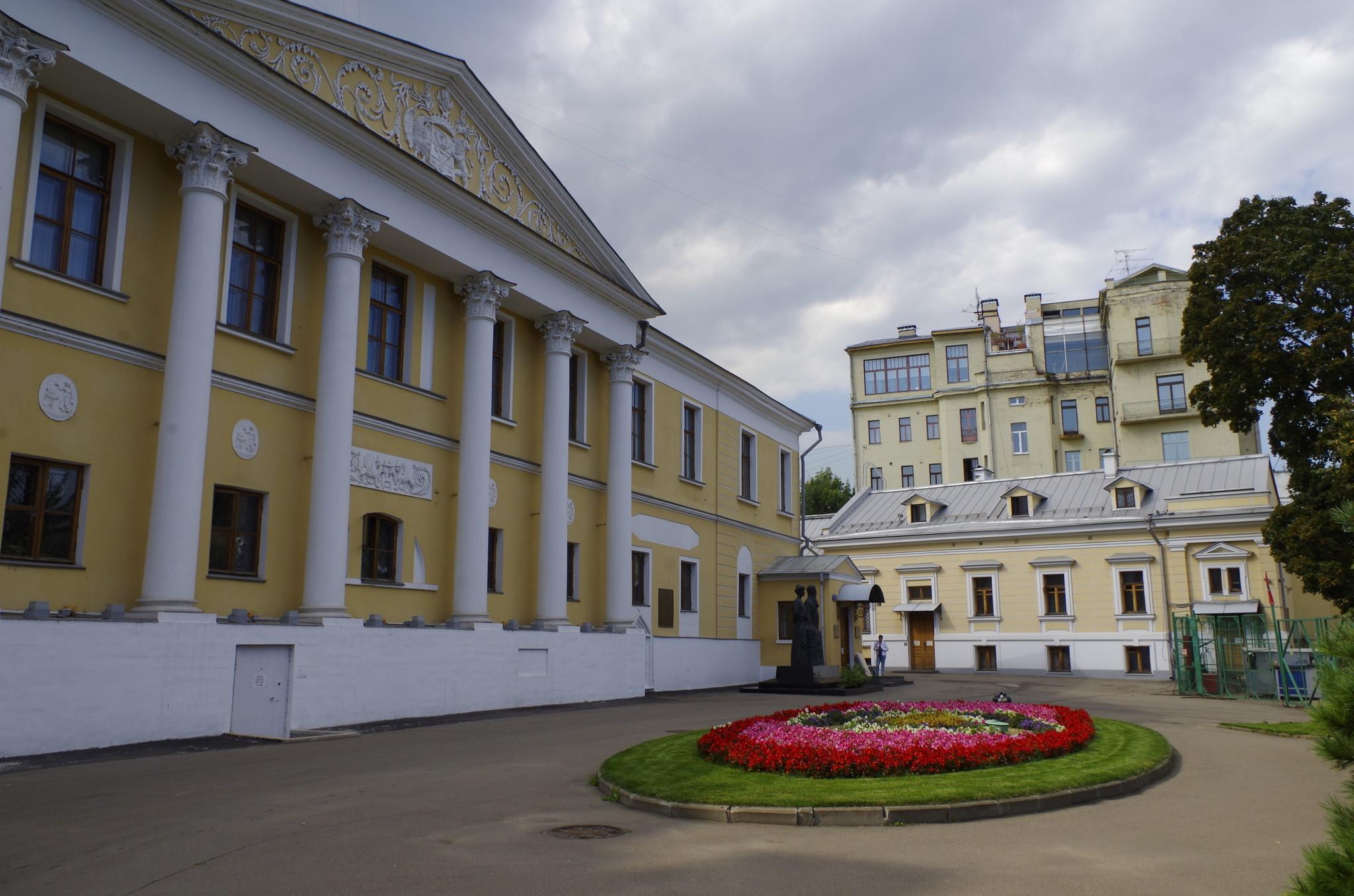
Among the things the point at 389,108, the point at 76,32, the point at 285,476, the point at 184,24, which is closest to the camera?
the point at 76,32

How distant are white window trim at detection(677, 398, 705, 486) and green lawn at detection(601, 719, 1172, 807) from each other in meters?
17.5

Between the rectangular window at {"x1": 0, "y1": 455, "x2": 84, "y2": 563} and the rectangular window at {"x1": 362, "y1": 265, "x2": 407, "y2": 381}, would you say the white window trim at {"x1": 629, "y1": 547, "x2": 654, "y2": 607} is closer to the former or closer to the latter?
the rectangular window at {"x1": 362, "y1": 265, "x2": 407, "y2": 381}

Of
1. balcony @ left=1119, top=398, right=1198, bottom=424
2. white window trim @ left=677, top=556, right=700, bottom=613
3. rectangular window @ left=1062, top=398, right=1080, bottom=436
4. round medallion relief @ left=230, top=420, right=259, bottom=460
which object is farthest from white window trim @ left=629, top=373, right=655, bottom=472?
rectangular window @ left=1062, top=398, right=1080, bottom=436

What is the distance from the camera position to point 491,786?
991 centimetres

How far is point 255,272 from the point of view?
1645 cm

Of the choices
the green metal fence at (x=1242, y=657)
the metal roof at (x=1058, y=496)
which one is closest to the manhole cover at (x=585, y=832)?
the green metal fence at (x=1242, y=657)

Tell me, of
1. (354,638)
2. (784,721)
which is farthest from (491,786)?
(354,638)

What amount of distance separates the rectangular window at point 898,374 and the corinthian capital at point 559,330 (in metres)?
40.7

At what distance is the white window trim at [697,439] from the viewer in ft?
94.2

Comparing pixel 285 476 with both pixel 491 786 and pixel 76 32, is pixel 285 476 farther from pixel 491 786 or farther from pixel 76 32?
pixel 491 786

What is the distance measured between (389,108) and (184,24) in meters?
4.64

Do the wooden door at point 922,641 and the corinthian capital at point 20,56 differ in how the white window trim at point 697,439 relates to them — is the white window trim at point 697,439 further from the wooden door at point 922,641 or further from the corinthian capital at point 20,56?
the corinthian capital at point 20,56

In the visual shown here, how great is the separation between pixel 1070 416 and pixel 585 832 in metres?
53.5

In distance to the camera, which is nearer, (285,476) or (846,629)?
(285,476)
